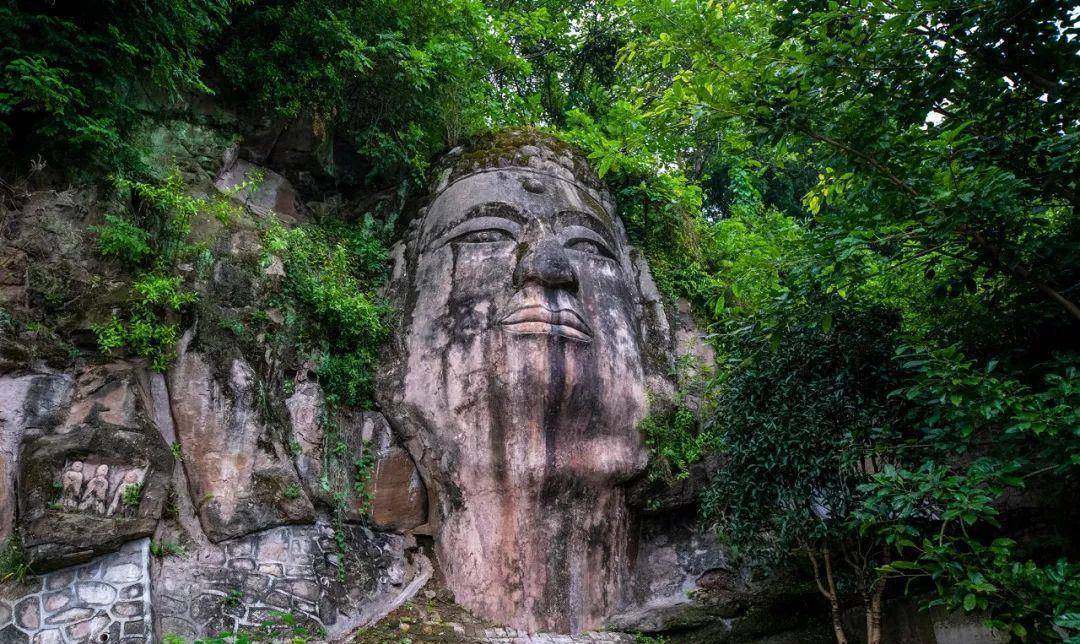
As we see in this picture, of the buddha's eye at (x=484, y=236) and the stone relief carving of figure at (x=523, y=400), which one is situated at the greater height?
the buddha's eye at (x=484, y=236)

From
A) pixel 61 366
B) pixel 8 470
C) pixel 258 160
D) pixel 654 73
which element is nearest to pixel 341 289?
pixel 258 160

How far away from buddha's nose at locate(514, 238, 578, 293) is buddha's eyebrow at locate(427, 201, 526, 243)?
533 mm

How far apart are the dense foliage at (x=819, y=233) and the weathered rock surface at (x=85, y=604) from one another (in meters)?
1.81

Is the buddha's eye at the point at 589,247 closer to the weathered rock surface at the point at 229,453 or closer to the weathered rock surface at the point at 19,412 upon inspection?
the weathered rock surface at the point at 229,453

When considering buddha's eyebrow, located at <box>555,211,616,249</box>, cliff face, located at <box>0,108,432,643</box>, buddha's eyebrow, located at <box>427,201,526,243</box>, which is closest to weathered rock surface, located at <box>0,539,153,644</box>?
cliff face, located at <box>0,108,432,643</box>

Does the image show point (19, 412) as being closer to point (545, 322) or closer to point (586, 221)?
point (545, 322)

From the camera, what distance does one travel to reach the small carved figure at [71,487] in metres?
5.67

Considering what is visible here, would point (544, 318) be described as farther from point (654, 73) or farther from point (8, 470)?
point (654, 73)

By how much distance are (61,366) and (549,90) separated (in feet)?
30.3

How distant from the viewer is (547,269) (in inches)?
306

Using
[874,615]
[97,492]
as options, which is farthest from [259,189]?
[874,615]

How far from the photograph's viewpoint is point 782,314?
661 cm

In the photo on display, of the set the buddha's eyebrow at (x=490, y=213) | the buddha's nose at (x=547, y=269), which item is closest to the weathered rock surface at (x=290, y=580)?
the buddha's nose at (x=547, y=269)

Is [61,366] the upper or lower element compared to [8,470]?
upper
